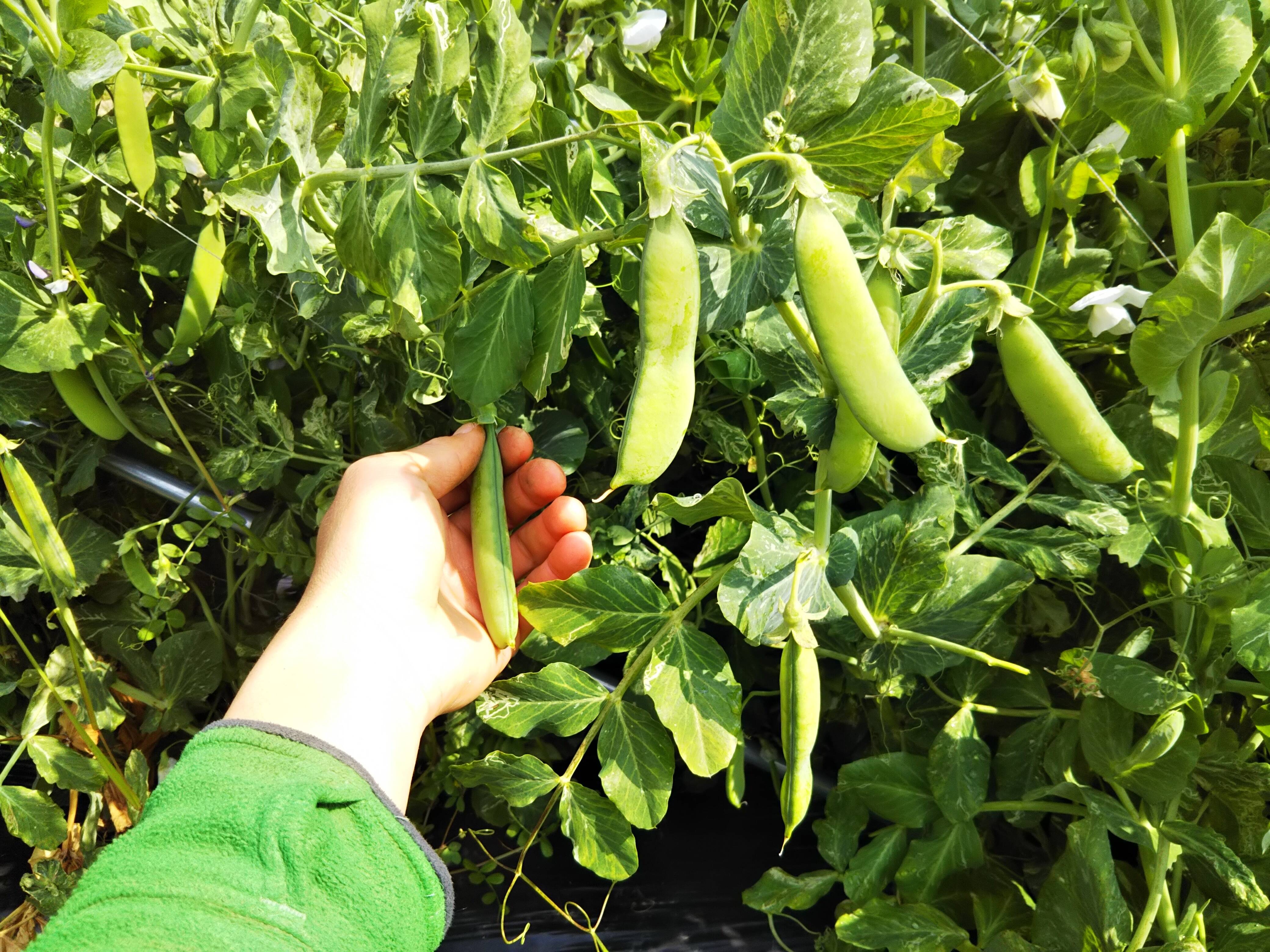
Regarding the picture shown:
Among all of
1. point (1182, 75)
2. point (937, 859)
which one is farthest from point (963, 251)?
point (937, 859)

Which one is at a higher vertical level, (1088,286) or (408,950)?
(1088,286)

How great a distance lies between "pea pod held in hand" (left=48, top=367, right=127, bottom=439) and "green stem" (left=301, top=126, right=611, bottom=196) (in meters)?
0.54

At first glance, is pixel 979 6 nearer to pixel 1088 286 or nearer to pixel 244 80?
pixel 1088 286

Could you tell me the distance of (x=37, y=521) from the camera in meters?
1.10

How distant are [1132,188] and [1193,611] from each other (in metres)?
0.56

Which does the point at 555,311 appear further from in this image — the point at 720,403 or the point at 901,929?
the point at 901,929

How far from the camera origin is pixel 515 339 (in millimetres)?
820

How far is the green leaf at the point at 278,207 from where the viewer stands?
27.7 inches

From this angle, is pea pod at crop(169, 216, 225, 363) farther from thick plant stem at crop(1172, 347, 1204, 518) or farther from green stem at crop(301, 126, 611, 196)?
thick plant stem at crop(1172, 347, 1204, 518)

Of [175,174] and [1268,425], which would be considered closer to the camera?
[1268,425]

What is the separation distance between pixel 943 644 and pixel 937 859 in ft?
0.99

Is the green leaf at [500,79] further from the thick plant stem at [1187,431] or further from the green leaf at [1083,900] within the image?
the green leaf at [1083,900]

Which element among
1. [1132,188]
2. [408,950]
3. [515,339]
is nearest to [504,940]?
[408,950]

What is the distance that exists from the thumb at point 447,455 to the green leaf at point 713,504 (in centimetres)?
25
